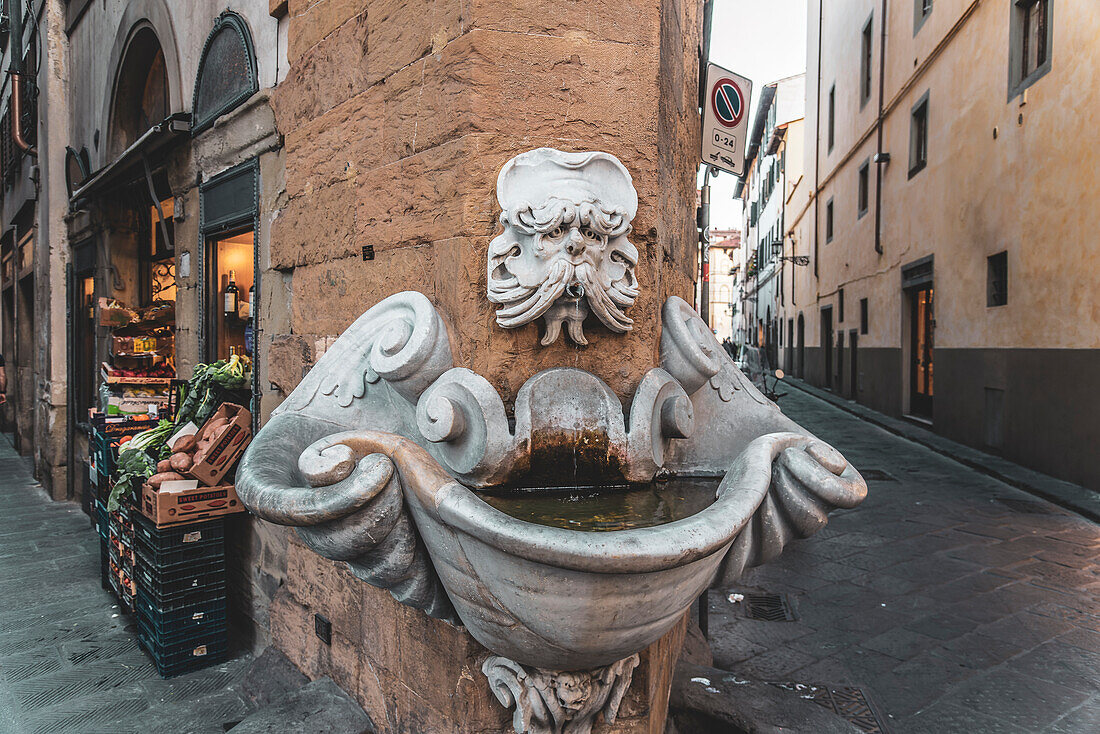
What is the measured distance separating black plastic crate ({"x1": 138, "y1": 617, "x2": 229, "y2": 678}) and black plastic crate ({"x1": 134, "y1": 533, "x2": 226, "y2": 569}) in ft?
1.32

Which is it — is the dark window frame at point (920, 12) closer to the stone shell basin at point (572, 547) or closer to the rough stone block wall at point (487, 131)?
the rough stone block wall at point (487, 131)

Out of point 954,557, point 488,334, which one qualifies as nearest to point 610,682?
point 488,334

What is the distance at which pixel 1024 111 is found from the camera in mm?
7199

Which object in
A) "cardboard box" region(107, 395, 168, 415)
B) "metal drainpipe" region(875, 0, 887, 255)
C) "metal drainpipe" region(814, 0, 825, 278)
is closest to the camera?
"cardboard box" region(107, 395, 168, 415)

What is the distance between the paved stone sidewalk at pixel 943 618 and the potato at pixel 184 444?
120 inches

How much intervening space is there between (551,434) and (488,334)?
352 millimetres

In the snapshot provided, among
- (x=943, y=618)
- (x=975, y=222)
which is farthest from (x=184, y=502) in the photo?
(x=975, y=222)

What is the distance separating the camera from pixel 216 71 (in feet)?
13.6

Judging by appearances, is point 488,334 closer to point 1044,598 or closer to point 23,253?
point 1044,598

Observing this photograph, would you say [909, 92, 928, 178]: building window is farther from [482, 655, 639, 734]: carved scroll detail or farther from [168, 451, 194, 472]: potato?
[482, 655, 639, 734]: carved scroll detail

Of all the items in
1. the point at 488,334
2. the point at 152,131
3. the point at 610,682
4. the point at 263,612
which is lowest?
the point at 263,612

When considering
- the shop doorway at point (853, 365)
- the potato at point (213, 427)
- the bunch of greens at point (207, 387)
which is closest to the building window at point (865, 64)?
the shop doorway at point (853, 365)

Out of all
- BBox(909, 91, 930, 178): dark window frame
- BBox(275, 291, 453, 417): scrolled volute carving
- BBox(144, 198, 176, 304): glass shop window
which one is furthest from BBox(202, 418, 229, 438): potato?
BBox(909, 91, 930, 178): dark window frame

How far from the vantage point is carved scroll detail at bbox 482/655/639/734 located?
5.32 feet
